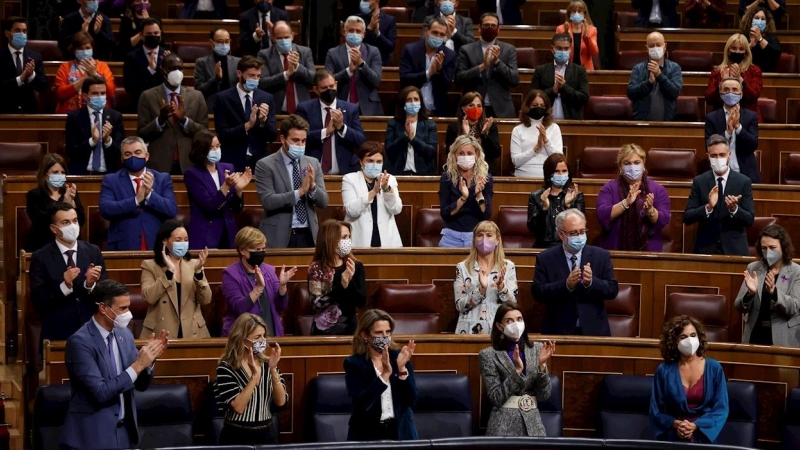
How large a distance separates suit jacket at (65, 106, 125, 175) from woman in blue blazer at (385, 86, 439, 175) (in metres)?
1.45

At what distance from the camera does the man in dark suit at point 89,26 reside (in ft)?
28.9

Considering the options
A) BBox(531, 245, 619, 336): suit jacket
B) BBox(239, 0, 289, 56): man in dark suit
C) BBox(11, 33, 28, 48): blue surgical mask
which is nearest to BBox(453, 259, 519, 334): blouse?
BBox(531, 245, 619, 336): suit jacket

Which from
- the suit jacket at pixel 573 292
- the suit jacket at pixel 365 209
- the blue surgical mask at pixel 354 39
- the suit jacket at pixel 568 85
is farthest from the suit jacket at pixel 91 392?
the suit jacket at pixel 568 85

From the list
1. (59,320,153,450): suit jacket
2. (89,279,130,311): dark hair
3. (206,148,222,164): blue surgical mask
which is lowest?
(59,320,153,450): suit jacket

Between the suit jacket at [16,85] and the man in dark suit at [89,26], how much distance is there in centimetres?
49

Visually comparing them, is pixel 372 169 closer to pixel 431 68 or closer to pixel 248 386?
pixel 431 68

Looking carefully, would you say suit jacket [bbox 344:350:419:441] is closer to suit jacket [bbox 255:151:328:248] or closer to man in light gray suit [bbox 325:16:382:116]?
suit jacket [bbox 255:151:328:248]

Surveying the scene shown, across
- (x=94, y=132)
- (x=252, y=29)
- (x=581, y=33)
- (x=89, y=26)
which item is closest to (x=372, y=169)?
(x=94, y=132)

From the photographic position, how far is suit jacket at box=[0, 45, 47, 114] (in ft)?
27.1

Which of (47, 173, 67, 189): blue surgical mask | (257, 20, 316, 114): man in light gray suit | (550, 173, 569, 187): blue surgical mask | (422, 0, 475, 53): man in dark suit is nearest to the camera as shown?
(47, 173, 67, 189): blue surgical mask

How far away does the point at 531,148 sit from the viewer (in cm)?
765

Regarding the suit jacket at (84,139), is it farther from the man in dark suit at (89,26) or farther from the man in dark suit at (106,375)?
the man in dark suit at (106,375)

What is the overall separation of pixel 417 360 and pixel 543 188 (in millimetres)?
1283

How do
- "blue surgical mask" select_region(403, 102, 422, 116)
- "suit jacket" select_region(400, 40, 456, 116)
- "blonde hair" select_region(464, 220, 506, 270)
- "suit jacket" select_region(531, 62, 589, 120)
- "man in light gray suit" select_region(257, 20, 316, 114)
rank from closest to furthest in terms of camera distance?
"blonde hair" select_region(464, 220, 506, 270) → "blue surgical mask" select_region(403, 102, 422, 116) → "man in light gray suit" select_region(257, 20, 316, 114) → "suit jacket" select_region(531, 62, 589, 120) → "suit jacket" select_region(400, 40, 456, 116)
